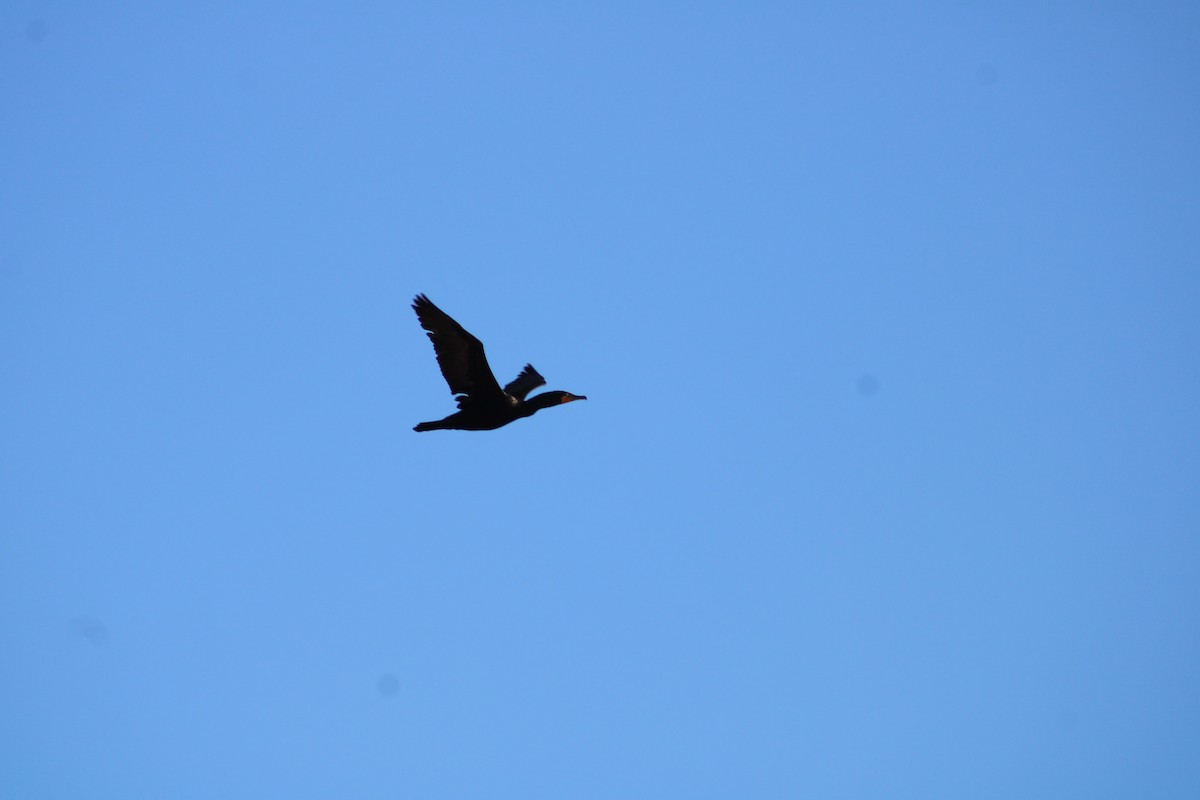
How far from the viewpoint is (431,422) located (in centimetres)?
2584

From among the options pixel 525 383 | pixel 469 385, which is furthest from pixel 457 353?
pixel 525 383

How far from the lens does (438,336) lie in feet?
82.4

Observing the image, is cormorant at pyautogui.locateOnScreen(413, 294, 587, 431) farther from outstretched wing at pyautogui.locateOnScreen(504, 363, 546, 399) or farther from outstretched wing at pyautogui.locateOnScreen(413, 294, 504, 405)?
outstretched wing at pyautogui.locateOnScreen(504, 363, 546, 399)

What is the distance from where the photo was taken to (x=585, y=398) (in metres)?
26.0

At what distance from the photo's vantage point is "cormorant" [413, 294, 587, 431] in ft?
81.9

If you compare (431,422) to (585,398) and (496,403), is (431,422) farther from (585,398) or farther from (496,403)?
(585,398)

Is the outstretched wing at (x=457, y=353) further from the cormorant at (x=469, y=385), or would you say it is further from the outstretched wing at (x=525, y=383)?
the outstretched wing at (x=525, y=383)

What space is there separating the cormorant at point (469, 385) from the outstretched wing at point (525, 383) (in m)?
1.61

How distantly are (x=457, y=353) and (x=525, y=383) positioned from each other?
342 centimetres

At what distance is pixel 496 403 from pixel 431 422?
126 cm

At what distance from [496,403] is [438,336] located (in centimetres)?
167

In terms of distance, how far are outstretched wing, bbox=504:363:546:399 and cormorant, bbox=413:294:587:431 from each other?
1.61 m

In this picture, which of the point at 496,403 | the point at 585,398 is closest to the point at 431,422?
the point at 496,403

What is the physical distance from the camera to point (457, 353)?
25.3 m
